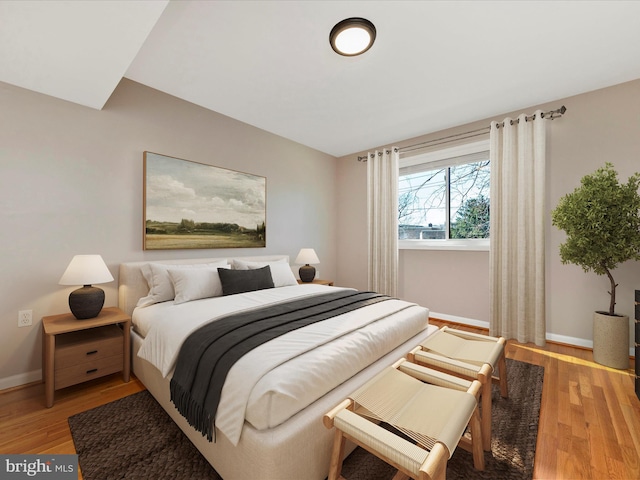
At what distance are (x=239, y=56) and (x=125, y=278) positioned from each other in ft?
7.11

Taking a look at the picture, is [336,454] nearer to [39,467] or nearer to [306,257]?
[39,467]

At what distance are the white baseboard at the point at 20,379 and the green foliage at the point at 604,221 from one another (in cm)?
470

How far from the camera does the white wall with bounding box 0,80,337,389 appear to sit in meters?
2.12

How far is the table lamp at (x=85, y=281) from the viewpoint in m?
2.09

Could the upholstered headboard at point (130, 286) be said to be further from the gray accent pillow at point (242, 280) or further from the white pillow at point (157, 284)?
the gray accent pillow at point (242, 280)

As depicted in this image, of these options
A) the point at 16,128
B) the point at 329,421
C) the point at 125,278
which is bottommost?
the point at 329,421

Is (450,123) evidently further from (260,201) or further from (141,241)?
(141,241)

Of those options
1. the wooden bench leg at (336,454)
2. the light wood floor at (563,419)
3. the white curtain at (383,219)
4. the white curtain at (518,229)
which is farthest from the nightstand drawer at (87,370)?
the white curtain at (518,229)

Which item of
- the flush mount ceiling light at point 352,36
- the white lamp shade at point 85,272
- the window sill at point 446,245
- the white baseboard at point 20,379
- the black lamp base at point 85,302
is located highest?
the flush mount ceiling light at point 352,36

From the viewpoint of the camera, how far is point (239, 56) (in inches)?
89.8

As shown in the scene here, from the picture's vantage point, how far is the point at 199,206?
10.2 ft

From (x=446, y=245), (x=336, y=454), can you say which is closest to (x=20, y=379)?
(x=336, y=454)

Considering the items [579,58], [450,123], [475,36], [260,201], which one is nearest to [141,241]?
[260,201]

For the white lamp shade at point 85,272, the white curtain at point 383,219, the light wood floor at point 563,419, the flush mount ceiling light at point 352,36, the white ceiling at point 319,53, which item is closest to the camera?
the light wood floor at point 563,419
